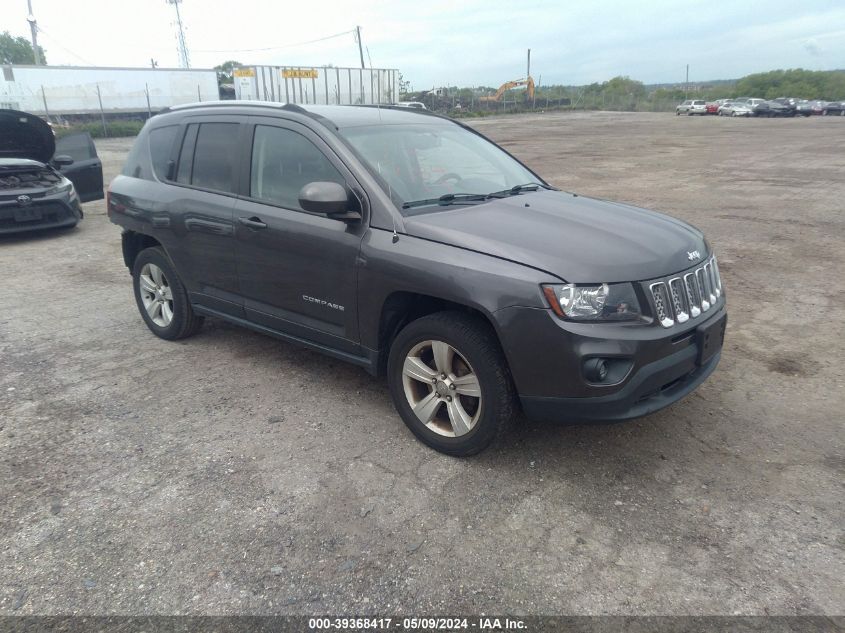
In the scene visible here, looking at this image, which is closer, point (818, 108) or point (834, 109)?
Result: point (834, 109)

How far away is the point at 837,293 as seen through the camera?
6.20 metres

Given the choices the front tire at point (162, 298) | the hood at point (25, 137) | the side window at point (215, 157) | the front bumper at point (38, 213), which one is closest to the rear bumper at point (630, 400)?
the side window at point (215, 157)

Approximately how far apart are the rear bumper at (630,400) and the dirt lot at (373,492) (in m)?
0.42

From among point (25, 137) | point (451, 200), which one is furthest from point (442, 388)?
point (25, 137)

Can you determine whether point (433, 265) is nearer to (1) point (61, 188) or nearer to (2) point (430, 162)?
(2) point (430, 162)

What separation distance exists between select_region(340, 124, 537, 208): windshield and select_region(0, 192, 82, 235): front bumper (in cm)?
729

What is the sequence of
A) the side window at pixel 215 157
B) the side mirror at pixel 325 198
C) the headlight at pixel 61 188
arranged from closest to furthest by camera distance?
the side mirror at pixel 325 198 → the side window at pixel 215 157 → the headlight at pixel 61 188

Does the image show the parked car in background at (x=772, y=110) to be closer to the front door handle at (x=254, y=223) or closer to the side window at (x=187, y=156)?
the side window at (x=187, y=156)

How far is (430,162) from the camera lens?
4.17 meters

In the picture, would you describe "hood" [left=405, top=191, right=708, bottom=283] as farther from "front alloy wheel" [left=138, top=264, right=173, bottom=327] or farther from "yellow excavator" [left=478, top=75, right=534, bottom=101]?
"yellow excavator" [left=478, top=75, right=534, bottom=101]

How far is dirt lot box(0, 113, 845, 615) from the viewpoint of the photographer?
2.63 meters

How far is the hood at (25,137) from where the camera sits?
9.33 metres

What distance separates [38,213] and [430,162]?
25.1 feet

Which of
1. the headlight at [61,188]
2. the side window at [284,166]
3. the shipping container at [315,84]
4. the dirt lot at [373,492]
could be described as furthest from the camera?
the shipping container at [315,84]
